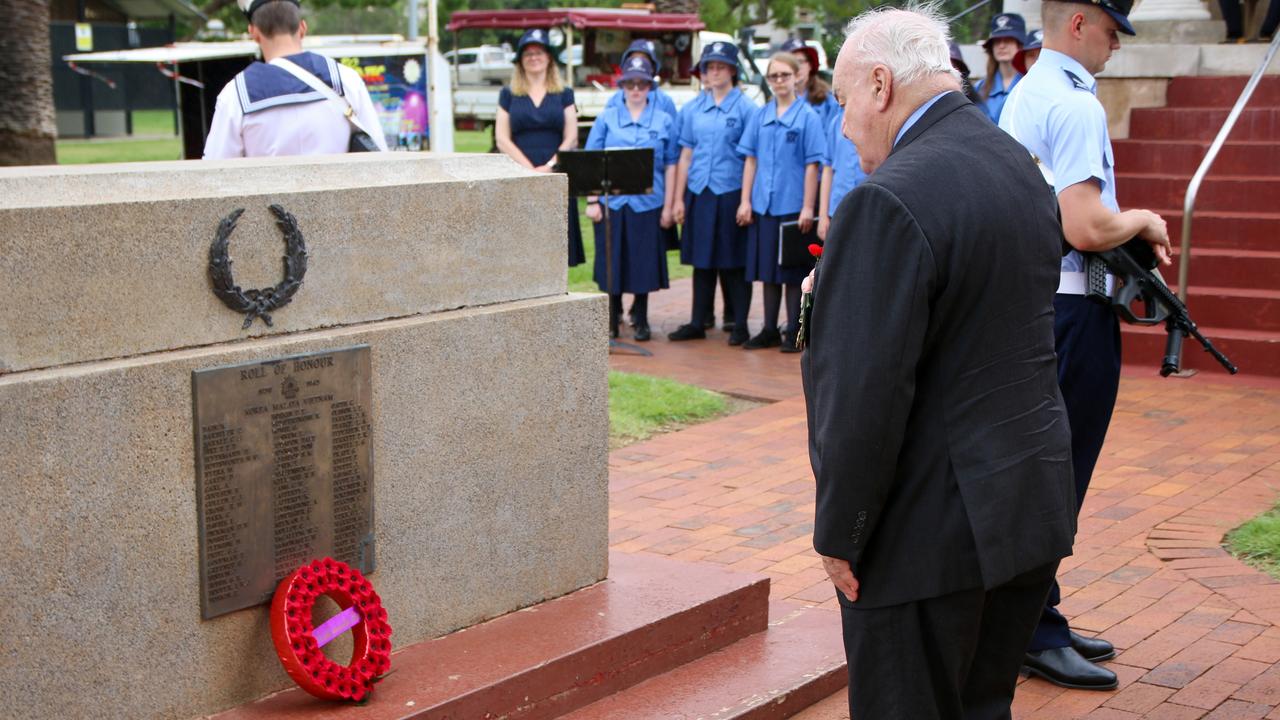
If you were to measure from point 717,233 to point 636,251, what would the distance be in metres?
0.62

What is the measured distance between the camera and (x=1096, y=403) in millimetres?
4309

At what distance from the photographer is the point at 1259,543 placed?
5.67 meters

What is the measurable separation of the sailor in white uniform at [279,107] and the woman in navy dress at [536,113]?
5176 millimetres

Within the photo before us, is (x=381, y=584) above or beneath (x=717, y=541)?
above

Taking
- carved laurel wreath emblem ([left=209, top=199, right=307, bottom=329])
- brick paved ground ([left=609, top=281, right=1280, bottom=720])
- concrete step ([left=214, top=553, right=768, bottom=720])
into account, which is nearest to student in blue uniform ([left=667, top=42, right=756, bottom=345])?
brick paved ground ([left=609, top=281, right=1280, bottom=720])

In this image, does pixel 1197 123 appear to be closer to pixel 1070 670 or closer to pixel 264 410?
pixel 1070 670

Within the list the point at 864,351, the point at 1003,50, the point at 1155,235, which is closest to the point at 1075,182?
the point at 1155,235

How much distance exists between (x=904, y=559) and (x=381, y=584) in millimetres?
1601

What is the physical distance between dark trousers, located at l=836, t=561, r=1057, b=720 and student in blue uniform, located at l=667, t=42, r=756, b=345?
762cm

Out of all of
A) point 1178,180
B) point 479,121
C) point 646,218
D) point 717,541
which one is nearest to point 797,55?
point 646,218

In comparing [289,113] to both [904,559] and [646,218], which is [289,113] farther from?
[646,218]

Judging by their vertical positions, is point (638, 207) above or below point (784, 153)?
below

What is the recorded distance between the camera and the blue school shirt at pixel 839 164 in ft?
31.6

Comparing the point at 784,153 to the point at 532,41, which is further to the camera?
the point at 532,41
